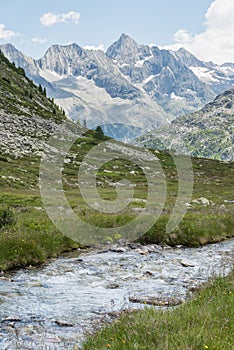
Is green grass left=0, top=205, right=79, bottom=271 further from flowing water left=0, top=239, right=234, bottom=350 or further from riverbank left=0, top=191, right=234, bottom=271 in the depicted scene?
flowing water left=0, top=239, right=234, bottom=350

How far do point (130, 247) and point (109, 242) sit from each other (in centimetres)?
128

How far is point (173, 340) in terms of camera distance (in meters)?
6.88

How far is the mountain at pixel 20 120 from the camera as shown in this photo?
274 feet

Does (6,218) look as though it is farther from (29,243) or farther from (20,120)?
(20,120)

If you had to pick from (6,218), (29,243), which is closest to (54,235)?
(29,243)

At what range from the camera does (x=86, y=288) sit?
43.4 ft

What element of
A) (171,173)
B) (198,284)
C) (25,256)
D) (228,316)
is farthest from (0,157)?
(228,316)

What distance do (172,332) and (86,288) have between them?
6.32 meters

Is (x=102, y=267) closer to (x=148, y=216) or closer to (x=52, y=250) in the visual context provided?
(x=52, y=250)

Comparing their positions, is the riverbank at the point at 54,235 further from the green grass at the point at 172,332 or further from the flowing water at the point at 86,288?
the green grass at the point at 172,332

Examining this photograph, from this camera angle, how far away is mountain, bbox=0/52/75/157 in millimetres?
83562

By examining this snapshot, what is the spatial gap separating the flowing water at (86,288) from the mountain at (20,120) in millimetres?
62274

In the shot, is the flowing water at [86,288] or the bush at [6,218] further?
the bush at [6,218]

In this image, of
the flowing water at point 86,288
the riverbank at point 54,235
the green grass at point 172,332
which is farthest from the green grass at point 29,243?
the green grass at point 172,332
